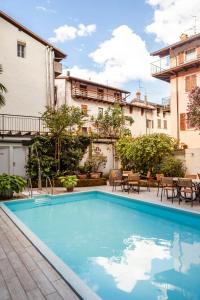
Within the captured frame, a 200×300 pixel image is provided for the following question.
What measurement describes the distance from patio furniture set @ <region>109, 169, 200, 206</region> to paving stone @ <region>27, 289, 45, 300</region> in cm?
681

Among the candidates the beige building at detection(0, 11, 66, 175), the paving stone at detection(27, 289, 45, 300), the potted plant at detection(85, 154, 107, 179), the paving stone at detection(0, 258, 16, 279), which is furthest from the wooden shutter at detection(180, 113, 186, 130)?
the paving stone at detection(27, 289, 45, 300)

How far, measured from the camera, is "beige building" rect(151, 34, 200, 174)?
66.8 ft

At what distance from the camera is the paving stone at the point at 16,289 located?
10.9 feet

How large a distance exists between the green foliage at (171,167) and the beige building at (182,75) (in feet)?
17.2

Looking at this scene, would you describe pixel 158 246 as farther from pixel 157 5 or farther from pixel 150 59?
pixel 150 59

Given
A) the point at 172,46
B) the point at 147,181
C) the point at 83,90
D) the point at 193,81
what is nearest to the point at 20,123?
the point at 147,181

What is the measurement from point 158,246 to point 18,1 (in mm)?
9449

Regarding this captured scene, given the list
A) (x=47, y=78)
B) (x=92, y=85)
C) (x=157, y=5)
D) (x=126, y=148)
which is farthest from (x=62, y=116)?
(x=92, y=85)

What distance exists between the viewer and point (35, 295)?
3340mm

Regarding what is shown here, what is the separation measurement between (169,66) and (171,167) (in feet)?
37.9

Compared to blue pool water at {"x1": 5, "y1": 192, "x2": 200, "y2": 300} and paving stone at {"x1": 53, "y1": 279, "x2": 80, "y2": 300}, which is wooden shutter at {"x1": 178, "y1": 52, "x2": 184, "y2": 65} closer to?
blue pool water at {"x1": 5, "y1": 192, "x2": 200, "y2": 300}

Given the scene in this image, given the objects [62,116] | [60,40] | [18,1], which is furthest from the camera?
[60,40]

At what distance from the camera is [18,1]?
9508mm

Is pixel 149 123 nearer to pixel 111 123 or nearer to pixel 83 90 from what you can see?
pixel 83 90
